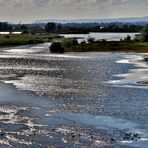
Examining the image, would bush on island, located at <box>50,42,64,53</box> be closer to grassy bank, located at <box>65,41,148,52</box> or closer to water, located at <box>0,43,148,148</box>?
grassy bank, located at <box>65,41,148,52</box>

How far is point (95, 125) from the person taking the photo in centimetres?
5803

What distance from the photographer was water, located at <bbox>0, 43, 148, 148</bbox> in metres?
51.7

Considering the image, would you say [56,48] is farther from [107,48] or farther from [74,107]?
[74,107]

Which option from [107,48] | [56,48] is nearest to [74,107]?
[56,48]

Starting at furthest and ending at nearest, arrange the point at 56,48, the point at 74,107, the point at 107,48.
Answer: the point at 107,48
the point at 56,48
the point at 74,107

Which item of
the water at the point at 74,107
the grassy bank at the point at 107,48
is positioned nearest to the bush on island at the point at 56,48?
the grassy bank at the point at 107,48

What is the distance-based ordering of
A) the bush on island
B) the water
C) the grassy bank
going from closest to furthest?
the water, the grassy bank, the bush on island

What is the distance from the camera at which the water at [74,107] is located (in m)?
51.7

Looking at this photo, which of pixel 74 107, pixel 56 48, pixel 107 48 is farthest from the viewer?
pixel 107 48

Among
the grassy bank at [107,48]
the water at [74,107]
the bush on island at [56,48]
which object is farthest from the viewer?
the bush on island at [56,48]

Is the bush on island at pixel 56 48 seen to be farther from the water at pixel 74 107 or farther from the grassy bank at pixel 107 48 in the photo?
the water at pixel 74 107

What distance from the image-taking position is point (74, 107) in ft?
229

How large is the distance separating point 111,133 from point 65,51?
134 meters

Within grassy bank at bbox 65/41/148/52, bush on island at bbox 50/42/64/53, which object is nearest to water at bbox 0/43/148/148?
grassy bank at bbox 65/41/148/52
